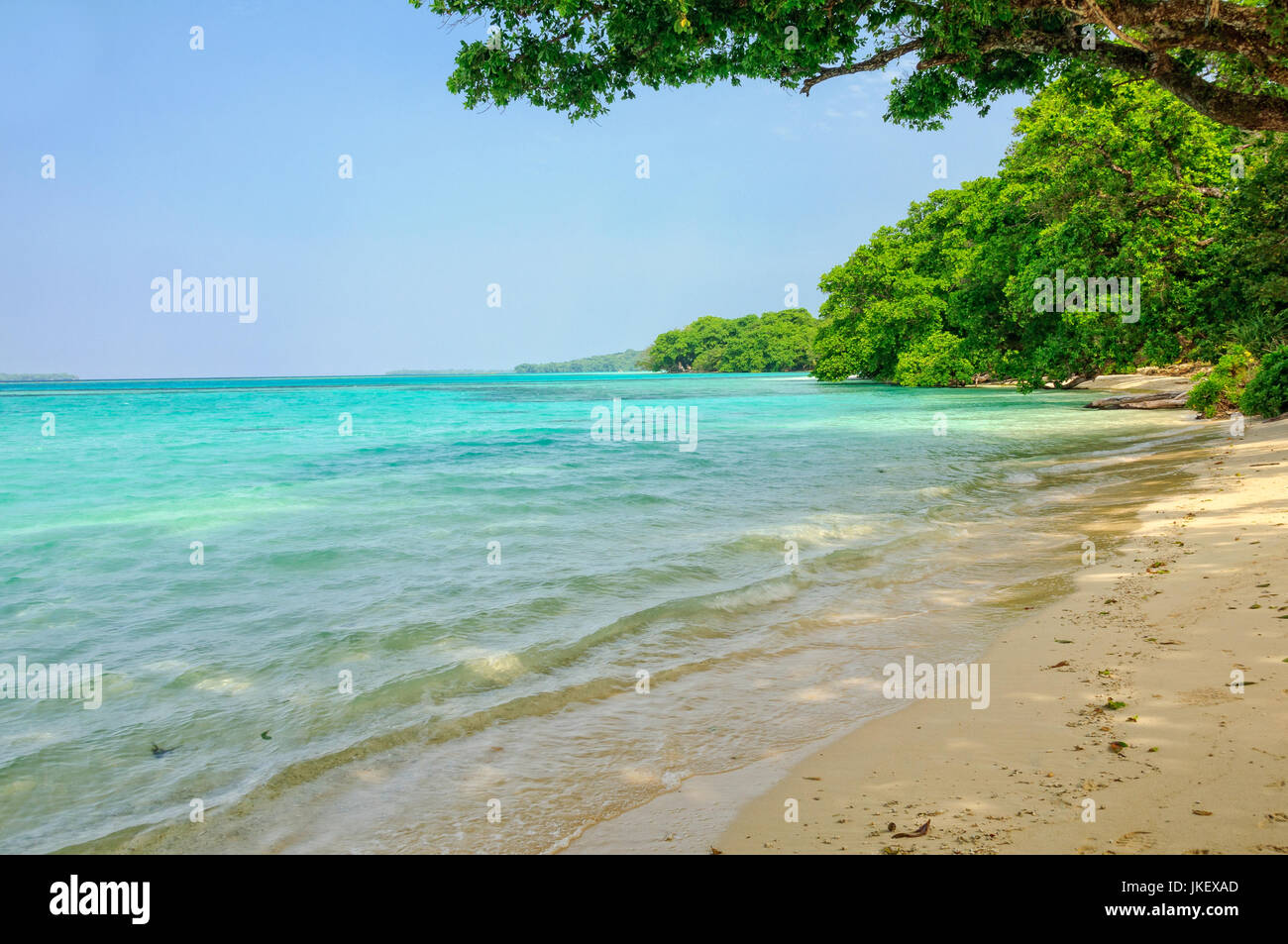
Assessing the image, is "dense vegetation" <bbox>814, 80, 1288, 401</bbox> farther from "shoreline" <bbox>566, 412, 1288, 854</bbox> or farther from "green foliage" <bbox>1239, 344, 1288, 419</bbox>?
"shoreline" <bbox>566, 412, 1288, 854</bbox>

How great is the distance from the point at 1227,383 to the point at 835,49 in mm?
20421

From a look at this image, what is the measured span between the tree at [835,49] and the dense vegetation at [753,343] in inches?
6183

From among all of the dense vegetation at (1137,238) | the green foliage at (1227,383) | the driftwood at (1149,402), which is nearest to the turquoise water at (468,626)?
the dense vegetation at (1137,238)

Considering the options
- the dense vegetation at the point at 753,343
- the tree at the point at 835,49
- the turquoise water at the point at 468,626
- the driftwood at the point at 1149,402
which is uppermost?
the dense vegetation at the point at 753,343

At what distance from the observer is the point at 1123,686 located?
470 cm

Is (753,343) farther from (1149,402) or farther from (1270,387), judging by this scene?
(1270,387)

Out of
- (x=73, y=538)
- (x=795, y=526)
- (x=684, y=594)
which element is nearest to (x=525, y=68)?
(x=684, y=594)

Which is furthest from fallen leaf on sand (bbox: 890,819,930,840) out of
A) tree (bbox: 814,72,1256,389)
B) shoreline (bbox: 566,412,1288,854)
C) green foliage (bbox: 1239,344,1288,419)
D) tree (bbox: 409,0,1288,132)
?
green foliage (bbox: 1239,344,1288,419)

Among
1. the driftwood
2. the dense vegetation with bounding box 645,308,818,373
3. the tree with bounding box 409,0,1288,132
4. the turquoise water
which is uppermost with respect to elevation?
the dense vegetation with bounding box 645,308,818,373

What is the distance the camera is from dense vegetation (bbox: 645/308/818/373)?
6811 inches

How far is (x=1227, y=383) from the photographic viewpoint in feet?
73.0

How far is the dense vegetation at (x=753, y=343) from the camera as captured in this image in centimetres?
17300

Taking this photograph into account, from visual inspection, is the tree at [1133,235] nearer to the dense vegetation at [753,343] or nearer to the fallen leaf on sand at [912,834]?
the fallen leaf on sand at [912,834]

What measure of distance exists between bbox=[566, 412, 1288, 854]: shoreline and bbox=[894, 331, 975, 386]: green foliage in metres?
57.3
